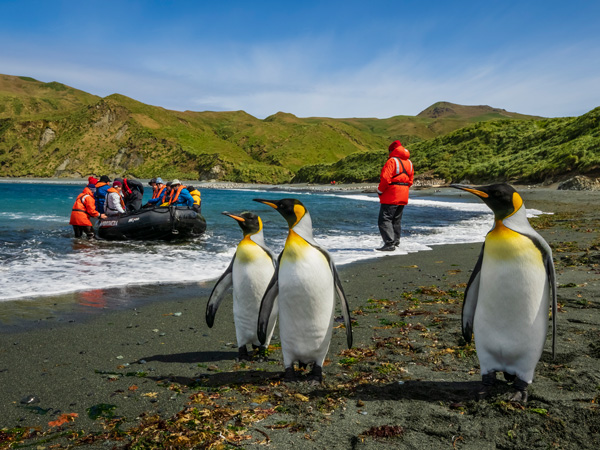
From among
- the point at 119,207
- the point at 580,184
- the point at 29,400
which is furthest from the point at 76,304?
the point at 580,184

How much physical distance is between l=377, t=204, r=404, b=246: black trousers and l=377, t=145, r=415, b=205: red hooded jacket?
0.66ft

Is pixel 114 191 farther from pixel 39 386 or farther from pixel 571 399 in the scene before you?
pixel 571 399

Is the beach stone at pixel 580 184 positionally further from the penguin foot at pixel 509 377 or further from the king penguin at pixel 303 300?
the king penguin at pixel 303 300

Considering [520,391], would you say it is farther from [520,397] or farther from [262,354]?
[262,354]

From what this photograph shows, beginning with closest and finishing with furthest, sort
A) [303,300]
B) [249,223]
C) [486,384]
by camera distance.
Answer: [486,384], [303,300], [249,223]

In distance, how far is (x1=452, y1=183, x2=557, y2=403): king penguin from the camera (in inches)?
118

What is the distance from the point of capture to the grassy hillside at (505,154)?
3691 cm

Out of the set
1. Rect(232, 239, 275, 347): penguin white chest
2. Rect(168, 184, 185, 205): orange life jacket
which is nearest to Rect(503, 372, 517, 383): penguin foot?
Rect(232, 239, 275, 347): penguin white chest

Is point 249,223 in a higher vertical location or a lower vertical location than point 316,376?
higher

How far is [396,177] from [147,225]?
24.0 feet

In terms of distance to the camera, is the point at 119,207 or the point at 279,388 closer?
the point at 279,388

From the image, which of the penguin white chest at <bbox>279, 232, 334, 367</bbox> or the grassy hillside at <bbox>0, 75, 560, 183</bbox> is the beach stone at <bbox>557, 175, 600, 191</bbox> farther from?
the grassy hillside at <bbox>0, 75, 560, 183</bbox>

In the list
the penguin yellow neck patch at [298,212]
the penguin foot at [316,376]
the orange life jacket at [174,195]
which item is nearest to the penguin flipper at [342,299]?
the penguin yellow neck patch at [298,212]

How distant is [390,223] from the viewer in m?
10.3
